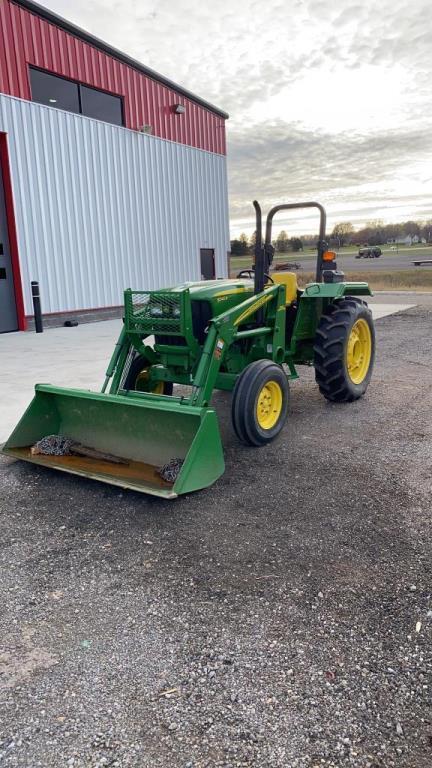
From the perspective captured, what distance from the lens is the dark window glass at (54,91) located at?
37.7ft

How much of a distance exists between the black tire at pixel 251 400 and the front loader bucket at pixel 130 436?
47 cm

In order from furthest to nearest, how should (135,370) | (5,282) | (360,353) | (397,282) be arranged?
(397,282) → (5,282) → (360,353) → (135,370)

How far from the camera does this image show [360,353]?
251 inches

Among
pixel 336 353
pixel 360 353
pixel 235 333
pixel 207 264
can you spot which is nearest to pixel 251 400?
pixel 235 333

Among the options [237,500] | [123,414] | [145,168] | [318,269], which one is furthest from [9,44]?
[237,500]

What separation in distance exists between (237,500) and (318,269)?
315 centimetres

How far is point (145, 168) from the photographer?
14398 mm

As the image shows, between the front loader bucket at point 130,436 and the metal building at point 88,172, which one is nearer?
the front loader bucket at point 130,436

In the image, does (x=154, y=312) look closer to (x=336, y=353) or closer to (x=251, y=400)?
(x=251, y=400)

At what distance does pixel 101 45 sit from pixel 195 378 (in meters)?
11.4

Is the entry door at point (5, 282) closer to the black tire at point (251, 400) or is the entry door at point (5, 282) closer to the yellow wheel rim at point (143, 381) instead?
the yellow wheel rim at point (143, 381)

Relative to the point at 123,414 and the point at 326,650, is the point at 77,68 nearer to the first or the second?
the point at 123,414

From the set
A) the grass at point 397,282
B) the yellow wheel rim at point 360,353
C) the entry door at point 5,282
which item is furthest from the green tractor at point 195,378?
the grass at point 397,282

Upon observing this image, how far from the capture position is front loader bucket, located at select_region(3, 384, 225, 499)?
3.59 meters
